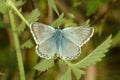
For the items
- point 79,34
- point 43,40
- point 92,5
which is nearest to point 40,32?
point 43,40

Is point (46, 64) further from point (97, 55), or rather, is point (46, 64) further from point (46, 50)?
point (97, 55)

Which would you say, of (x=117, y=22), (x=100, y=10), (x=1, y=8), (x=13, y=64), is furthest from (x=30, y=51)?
(x=1, y=8)

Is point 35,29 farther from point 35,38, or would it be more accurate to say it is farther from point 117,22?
point 117,22

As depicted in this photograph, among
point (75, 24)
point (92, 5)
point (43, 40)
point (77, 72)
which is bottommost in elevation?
point (75, 24)

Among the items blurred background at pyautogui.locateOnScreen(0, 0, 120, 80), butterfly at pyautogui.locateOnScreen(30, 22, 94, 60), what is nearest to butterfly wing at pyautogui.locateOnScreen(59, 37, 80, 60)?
butterfly at pyautogui.locateOnScreen(30, 22, 94, 60)

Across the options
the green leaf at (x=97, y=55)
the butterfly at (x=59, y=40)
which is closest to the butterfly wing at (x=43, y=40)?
the butterfly at (x=59, y=40)

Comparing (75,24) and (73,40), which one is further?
(75,24)

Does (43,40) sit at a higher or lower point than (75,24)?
higher

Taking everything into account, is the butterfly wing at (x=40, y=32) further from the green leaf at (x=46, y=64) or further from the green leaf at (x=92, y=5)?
the green leaf at (x=92, y=5)
